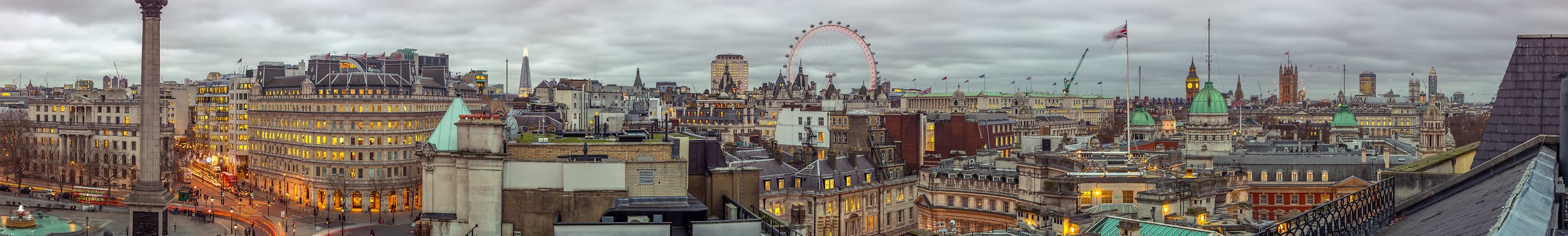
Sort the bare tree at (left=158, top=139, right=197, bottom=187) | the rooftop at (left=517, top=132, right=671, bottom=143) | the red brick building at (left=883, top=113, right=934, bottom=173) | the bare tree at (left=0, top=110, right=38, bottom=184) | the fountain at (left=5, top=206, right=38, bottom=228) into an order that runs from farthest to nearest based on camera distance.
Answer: the bare tree at (left=0, top=110, right=38, bottom=184) → the red brick building at (left=883, top=113, right=934, bottom=173) → the bare tree at (left=158, top=139, right=197, bottom=187) → the fountain at (left=5, top=206, right=38, bottom=228) → the rooftop at (left=517, top=132, right=671, bottom=143)

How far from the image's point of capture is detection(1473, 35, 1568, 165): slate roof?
33.3 meters

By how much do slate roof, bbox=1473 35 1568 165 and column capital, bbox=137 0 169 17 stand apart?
89.7 meters

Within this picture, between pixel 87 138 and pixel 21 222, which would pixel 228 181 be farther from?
pixel 21 222

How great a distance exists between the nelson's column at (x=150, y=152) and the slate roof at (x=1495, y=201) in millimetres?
86455

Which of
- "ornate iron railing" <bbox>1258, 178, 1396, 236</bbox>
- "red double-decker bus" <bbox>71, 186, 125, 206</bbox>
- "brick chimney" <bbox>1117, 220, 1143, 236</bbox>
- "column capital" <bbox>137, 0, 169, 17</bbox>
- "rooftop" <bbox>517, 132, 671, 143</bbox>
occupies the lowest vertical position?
"red double-decker bus" <bbox>71, 186, 125, 206</bbox>

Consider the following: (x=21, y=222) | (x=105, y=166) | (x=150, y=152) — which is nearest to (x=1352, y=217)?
(x=21, y=222)

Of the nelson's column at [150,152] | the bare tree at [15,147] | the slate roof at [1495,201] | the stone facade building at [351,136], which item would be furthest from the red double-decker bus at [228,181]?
the slate roof at [1495,201]

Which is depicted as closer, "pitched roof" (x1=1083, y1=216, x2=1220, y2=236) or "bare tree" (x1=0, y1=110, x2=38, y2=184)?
"pitched roof" (x1=1083, y1=216, x2=1220, y2=236)

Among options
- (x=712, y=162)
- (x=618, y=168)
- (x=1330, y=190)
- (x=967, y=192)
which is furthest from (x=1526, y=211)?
(x=1330, y=190)

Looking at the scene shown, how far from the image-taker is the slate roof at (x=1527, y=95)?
33.3 meters

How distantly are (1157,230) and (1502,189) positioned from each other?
32.9m

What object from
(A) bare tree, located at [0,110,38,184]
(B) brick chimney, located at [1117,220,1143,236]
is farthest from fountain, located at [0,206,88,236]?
(B) brick chimney, located at [1117,220,1143,236]

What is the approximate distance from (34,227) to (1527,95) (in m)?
84.2

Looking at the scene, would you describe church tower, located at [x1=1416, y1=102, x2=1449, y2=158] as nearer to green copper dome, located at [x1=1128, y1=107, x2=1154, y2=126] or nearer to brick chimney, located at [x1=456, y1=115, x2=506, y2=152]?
green copper dome, located at [x1=1128, y1=107, x2=1154, y2=126]
